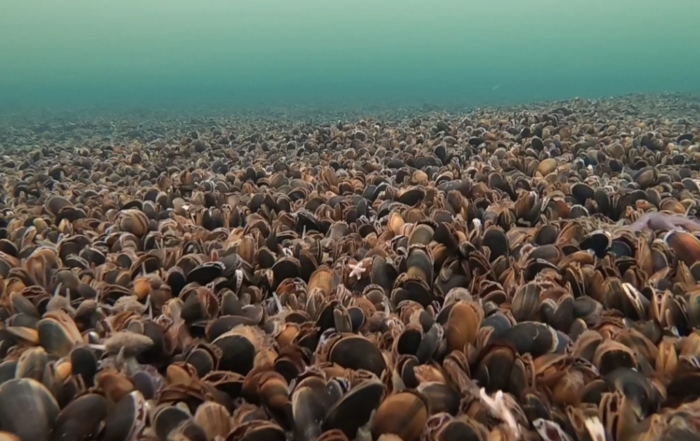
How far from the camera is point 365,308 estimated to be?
273cm

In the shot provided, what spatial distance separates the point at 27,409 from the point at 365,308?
154 cm

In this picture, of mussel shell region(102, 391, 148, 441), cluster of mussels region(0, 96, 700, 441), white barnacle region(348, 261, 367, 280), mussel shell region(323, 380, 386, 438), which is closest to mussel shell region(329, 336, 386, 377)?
cluster of mussels region(0, 96, 700, 441)

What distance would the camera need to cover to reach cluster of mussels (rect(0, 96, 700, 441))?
1.85 m

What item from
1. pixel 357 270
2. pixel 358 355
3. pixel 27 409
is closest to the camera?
pixel 27 409

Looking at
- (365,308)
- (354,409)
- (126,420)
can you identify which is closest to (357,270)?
(365,308)

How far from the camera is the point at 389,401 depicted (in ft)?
5.92

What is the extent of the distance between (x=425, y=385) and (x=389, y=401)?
0.20 meters

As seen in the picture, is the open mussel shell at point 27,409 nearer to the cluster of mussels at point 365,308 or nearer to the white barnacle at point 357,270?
the cluster of mussels at point 365,308

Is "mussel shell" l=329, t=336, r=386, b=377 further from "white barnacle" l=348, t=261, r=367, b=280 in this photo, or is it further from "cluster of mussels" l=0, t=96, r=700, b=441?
"white barnacle" l=348, t=261, r=367, b=280

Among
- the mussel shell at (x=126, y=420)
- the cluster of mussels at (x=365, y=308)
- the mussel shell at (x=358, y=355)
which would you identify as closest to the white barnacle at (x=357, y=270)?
the cluster of mussels at (x=365, y=308)

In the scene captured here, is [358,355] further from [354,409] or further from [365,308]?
[365,308]

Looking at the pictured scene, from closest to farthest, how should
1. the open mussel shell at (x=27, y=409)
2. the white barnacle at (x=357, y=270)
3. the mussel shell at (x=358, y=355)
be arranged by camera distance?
the open mussel shell at (x=27, y=409) → the mussel shell at (x=358, y=355) → the white barnacle at (x=357, y=270)

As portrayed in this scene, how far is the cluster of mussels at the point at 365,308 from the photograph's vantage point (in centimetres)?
185

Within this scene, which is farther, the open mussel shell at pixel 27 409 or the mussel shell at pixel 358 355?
the mussel shell at pixel 358 355
